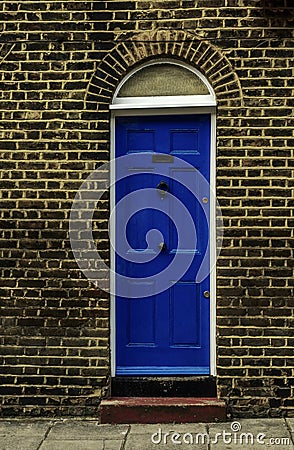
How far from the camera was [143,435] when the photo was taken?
6406 millimetres

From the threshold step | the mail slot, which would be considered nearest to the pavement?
the threshold step

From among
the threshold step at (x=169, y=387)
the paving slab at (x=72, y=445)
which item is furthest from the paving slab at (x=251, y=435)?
the paving slab at (x=72, y=445)

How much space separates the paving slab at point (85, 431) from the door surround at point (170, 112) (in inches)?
19.9

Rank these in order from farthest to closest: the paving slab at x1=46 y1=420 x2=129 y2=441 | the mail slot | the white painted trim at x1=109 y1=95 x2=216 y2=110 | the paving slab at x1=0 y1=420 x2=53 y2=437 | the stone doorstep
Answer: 1. the mail slot
2. the white painted trim at x1=109 y1=95 x2=216 y2=110
3. the stone doorstep
4. the paving slab at x1=0 y1=420 x2=53 y2=437
5. the paving slab at x1=46 y1=420 x2=129 y2=441

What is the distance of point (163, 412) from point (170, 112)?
2.69 m

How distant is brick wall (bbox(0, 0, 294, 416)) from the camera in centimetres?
672

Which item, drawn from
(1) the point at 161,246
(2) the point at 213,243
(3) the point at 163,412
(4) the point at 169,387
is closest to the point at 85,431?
(3) the point at 163,412

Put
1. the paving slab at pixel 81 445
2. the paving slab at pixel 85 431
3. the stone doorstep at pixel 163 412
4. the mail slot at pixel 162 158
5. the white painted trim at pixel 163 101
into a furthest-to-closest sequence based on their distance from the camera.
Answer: the mail slot at pixel 162 158 < the white painted trim at pixel 163 101 < the stone doorstep at pixel 163 412 < the paving slab at pixel 85 431 < the paving slab at pixel 81 445

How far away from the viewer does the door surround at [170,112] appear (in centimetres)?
682

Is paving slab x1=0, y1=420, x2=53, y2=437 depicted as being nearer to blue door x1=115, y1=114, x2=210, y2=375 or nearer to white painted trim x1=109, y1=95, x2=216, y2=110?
blue door x1=115, y1=114, x2=210, y2=375

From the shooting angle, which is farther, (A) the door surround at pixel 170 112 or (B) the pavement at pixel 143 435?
(A) the door surround at pixel 170 112

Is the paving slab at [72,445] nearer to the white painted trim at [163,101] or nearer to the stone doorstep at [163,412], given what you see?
the stone doorstep at [163,412]

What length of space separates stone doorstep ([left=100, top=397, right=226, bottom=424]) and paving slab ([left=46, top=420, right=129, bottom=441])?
103 millimetres

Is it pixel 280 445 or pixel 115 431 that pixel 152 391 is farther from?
pixel 280 445
